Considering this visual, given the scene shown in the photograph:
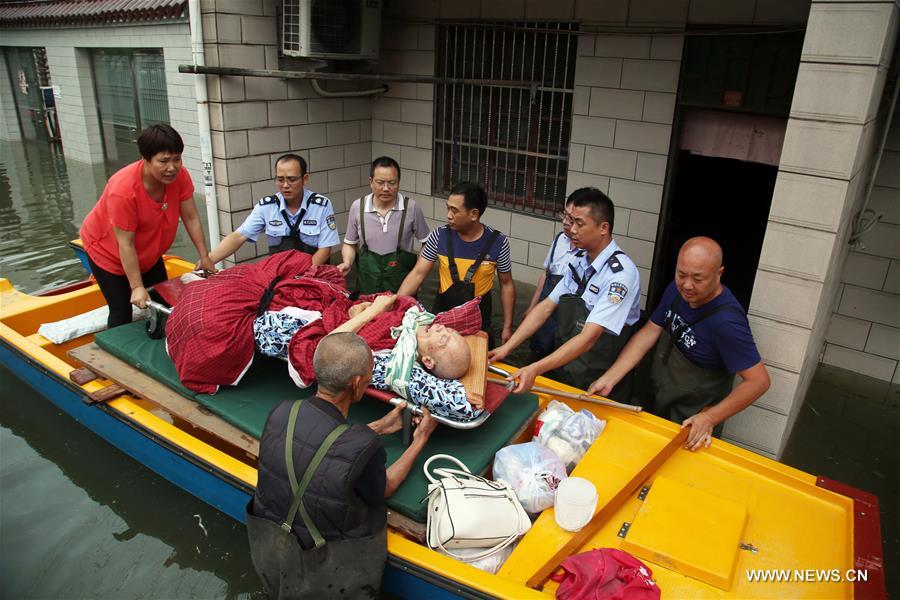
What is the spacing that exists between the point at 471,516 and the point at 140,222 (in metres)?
3.01

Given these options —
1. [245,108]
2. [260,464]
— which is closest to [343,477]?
[260,464]

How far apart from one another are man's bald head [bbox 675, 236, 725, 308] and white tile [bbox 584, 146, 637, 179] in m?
2.91

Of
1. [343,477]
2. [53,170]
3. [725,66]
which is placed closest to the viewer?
[343,477]

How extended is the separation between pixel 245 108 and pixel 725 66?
4233 mm

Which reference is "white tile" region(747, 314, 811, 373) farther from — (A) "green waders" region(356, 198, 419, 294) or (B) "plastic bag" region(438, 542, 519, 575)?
(A) "green waders" region(356, 198, 419, 294)

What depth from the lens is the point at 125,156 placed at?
41.0ft

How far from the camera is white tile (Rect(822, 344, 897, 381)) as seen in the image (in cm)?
511

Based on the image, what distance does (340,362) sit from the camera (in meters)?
2.42

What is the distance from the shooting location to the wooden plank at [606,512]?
8.23ft

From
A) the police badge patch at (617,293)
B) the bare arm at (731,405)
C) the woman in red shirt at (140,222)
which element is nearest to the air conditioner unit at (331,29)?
the woman in red shirt at (140,222)

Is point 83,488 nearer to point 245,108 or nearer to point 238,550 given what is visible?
point 238,550

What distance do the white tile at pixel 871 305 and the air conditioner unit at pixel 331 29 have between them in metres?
4.98

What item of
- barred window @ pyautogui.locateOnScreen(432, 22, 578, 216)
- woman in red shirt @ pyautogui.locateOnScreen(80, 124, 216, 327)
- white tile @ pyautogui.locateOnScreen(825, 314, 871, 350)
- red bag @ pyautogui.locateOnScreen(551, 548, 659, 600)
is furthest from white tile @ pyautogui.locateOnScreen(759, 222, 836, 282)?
woman in red shirt @ pyautogui.locateOnScreen(80, 124, 216, 327)

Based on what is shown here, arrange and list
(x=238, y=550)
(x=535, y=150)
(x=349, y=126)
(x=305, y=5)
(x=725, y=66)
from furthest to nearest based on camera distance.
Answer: (x=349, y=126) → (x=535, y=150) → (x=305, y=5) → (x=725, y=66) → (x=238, y=550)
